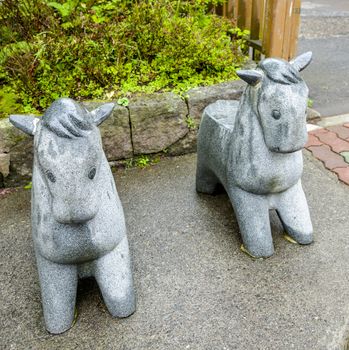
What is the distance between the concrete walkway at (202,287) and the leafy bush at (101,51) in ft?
3.44

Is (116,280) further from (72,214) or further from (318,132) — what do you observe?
(318,132)

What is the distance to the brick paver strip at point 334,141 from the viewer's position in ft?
10.4

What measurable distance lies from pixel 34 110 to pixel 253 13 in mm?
2338

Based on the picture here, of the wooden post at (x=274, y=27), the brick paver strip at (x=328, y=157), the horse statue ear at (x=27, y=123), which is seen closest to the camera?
the horse statue ear at (x=27, y=123)

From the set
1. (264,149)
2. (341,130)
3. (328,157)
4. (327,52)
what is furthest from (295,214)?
(327,52)

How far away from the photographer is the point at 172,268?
2072 mm

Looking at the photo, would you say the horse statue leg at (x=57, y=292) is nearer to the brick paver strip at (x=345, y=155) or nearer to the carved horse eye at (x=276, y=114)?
the carved horse eye at (x=276, y=114)

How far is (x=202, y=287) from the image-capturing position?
1943 mm

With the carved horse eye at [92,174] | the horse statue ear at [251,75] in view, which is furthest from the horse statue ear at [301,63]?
the carved horse eye at [92,174]

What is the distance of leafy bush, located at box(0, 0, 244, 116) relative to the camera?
3.15 m

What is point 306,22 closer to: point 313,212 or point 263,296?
point 313,212

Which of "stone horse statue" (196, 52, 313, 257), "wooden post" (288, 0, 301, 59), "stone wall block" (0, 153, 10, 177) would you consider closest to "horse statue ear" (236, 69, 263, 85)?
"stone horse statue" (196, 52, 313, 257)

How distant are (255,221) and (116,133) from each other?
1.37 m

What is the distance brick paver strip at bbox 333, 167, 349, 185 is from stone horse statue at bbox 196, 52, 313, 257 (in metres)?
0.76
